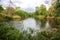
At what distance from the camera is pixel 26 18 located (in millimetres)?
3803

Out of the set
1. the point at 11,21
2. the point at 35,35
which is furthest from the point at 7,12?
the point at 35,35

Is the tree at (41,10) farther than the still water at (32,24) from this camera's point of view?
Yes

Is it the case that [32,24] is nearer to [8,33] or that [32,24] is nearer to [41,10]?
[41,10]

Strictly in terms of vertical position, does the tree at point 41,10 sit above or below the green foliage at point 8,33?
above

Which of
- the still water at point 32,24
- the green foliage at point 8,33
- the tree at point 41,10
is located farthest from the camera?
the tree at point 41,10

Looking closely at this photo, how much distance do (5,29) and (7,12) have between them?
0.77 meters

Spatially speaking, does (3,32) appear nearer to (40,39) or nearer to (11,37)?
(11,37)

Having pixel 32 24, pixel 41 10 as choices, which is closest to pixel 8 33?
pixel 32 24

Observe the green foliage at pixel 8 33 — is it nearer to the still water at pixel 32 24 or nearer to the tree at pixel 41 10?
the still water at pixel 32 24

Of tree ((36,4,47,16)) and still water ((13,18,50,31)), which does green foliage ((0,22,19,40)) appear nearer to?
still water ((13,18,50,31))

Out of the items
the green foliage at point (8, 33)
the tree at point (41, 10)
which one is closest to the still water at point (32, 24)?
the tree at point (41, 10)

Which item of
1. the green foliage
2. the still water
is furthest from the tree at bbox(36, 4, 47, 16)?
the green foliage

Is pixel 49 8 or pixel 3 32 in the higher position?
pixel 49 8

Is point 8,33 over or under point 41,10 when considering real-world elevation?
under
